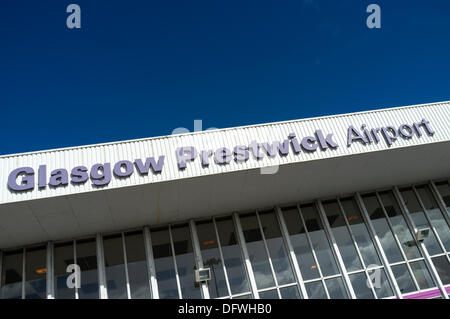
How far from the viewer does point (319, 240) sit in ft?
39.9

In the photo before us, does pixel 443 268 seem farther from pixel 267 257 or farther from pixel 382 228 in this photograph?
pixel 267 257

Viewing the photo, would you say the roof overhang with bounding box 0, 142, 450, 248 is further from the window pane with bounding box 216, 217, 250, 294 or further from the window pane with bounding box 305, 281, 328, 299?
the window pane with bounding box 305, 281, 328, 299

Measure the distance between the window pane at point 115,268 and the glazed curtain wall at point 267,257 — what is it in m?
0.03

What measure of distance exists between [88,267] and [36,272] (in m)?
1.55

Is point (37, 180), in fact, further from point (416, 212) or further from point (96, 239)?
point (416, 212)

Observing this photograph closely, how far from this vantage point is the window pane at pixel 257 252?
11281mm

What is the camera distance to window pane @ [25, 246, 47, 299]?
34.5ft

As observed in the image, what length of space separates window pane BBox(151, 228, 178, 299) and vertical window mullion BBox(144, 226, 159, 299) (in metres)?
0.12

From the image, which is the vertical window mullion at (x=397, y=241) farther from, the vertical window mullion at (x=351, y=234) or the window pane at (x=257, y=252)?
the window pane at (x=257, y=252)

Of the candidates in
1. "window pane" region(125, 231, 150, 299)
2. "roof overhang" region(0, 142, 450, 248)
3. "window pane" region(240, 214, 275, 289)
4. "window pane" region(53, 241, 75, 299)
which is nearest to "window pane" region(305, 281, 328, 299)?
"window pane" region(240, 214, 275, 289)

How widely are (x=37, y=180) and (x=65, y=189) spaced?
2.44 ft

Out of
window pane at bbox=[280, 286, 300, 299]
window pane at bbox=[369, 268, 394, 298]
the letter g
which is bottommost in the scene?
window pane at bbox=[369, 268, 394, 298]

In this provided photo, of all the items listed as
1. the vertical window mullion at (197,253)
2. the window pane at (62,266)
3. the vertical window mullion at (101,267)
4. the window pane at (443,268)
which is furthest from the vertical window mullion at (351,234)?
the window pane at (62,266)
